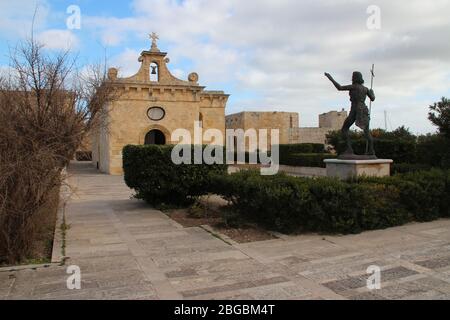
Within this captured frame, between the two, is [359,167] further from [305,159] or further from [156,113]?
[156,113]

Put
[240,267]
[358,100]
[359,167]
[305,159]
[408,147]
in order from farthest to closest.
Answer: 1. [305,159]
2. [408,147]
3. [358,100]
4. [359,167]
5. [240,267]

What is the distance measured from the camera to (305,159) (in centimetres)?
2183

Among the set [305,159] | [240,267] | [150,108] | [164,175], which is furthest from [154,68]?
[240,267]

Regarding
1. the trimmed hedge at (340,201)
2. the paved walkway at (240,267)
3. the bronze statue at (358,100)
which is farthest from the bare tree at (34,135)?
the bronze statue at (358,100)

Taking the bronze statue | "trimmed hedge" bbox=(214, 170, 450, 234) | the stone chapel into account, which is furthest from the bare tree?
the stone chapel

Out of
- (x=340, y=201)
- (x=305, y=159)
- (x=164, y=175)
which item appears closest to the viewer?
(x=340, y=201)

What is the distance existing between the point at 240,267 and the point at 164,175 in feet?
16.7

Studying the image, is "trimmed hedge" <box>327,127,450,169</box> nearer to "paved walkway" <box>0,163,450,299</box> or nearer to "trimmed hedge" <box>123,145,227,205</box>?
"paved walkway" <box>0,163,450,299</box>

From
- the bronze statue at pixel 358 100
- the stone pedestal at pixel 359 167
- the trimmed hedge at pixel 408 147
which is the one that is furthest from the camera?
the trimmed hedge at pixel 408 147

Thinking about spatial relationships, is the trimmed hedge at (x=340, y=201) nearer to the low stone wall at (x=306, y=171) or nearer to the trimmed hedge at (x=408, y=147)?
the trimmed hedge at (x=408, y=147)

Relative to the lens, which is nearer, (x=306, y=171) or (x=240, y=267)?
(x=240, y=267)

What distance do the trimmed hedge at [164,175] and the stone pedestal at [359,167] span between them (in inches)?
106

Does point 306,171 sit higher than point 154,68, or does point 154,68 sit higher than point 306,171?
point 154,68

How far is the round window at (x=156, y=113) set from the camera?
23750mm
